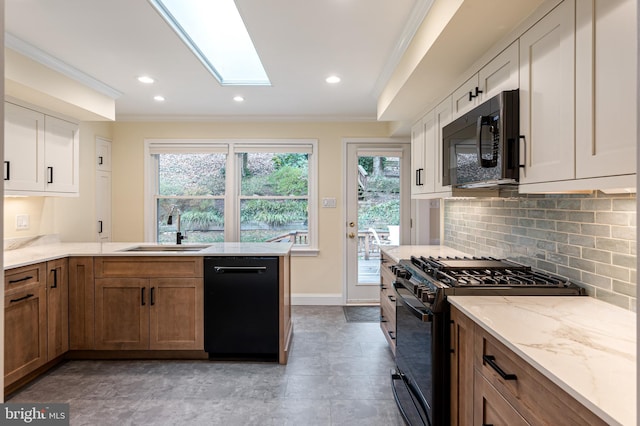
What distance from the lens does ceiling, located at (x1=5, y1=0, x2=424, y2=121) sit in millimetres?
2189

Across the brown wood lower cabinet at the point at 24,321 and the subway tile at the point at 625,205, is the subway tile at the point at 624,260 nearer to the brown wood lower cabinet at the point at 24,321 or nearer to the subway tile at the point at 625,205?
the subway tile at the point at 625,205

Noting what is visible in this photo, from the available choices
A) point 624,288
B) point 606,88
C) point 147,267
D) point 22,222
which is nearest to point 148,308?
point 147,267

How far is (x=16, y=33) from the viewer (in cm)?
249

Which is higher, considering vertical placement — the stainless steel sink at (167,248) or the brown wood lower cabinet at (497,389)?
the stainless steel sink at (167,248)

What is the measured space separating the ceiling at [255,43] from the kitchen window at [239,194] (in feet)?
2.74

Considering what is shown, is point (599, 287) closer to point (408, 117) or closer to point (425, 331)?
point (425, 331)

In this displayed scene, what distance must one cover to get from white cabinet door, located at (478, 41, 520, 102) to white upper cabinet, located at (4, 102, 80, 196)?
3.38m

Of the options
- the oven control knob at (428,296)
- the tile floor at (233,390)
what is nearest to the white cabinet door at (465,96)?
the oven control knob at (428,296)

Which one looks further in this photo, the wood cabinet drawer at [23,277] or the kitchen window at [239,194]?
the kitchen window at [239,194]

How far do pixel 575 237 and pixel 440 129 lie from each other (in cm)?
138

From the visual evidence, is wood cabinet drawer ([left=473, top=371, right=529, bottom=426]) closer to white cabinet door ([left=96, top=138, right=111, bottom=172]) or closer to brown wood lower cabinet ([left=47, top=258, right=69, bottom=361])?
brown wood lower cabinet ([left=47, top=258, right=69, bottom=361])

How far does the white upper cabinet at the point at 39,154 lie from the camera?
9.56 feet

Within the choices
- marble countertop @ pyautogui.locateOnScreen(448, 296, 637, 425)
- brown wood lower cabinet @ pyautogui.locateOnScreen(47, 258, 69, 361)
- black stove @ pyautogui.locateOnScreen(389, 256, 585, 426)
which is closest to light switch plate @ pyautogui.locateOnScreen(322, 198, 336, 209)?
black stove @ pyautogui.locateOnScreen(389, 256, 585, 426)

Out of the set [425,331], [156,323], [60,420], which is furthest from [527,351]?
[156,323]
